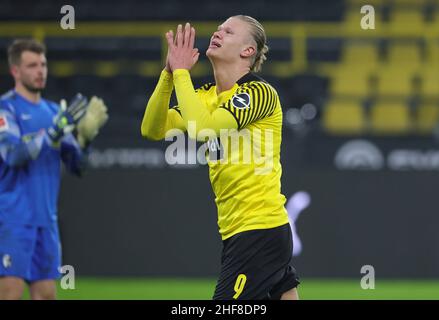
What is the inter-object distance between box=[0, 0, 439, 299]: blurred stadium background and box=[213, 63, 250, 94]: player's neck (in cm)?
500

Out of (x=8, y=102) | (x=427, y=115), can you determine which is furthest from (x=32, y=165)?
(x=427, y=115)

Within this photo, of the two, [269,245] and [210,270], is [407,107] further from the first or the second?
[269,245]

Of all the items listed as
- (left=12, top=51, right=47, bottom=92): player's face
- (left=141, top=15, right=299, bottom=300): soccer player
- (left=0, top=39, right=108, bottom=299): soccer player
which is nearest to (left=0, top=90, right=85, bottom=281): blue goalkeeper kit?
(left=0, top=39, right=108, bottom=299): soccer player

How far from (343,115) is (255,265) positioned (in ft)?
33.9

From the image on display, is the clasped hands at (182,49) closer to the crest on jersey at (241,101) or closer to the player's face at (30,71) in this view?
the crest on jersey at (241,101)

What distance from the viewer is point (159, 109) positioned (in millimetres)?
5492

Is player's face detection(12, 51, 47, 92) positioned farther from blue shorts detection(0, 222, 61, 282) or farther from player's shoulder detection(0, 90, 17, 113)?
blue shorts detection(0, 222, 61, 282)

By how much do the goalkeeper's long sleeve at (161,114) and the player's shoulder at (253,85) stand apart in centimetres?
44

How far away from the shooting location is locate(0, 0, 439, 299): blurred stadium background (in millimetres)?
11562

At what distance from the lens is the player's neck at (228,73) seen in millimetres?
5414

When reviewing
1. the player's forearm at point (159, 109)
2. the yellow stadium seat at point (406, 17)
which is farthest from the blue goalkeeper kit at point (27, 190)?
the yellow stadium seat at point (406, 17)

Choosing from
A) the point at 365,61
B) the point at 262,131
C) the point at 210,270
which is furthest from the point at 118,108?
the point at 262,131
